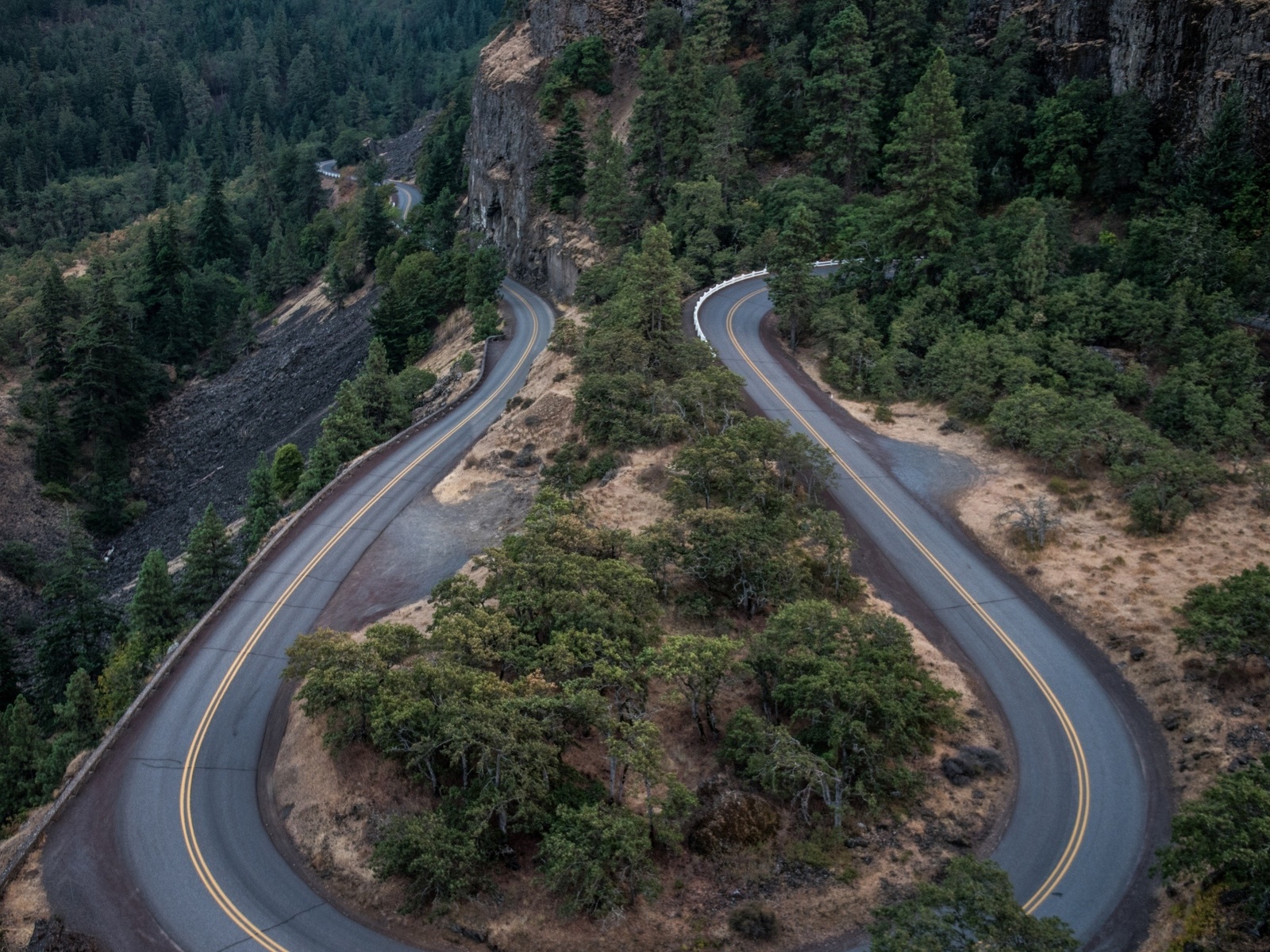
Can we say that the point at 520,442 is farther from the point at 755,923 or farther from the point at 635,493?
the point at 755,923

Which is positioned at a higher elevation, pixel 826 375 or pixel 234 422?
pixel 826 375

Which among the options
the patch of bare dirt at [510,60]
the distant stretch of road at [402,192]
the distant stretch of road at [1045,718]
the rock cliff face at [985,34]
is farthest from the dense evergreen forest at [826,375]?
the distant stretch of road at [402,192]

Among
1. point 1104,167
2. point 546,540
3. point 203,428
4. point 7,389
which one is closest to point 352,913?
point 546,540

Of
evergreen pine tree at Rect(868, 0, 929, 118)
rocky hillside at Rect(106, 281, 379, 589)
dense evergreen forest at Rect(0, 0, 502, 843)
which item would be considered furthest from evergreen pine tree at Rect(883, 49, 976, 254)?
rocky hillside at Rect(106, 281, 379, 589)

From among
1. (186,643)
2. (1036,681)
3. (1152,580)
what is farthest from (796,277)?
(186,643)

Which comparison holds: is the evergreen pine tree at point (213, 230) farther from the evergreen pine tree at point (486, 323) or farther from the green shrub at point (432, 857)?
the green shrub at point (432, 857)

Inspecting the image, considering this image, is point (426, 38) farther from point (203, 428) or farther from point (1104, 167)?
point (1104, 167)

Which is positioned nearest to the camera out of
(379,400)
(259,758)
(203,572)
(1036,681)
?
(259,758)
